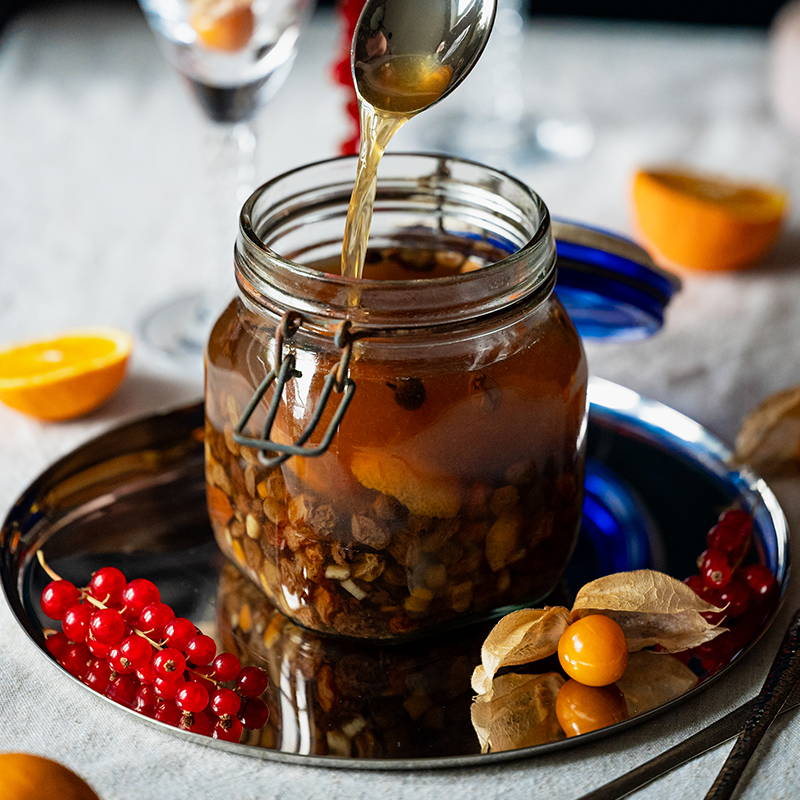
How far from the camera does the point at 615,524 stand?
890mm

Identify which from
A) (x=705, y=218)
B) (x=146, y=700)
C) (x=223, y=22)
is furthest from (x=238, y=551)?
(x=705, y=218)

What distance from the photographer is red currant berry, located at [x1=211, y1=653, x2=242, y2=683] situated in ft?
2.35

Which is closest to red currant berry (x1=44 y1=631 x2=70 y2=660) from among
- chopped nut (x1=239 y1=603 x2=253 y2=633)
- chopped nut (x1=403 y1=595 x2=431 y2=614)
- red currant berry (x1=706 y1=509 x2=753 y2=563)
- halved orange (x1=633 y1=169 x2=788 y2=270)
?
chopped nut (x1=239 y1=603 x2=253 y2=633)

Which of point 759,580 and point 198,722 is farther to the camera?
point 759,580

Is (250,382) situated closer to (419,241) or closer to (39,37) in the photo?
(419,241)

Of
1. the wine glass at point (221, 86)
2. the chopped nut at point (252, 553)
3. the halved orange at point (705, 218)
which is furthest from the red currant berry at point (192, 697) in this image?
the halved orange at point (705, 218)

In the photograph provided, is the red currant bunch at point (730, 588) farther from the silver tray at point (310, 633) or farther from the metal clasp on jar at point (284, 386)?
the metal clasp on jar at point (284, 386)

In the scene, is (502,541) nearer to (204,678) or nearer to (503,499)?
(503,499)

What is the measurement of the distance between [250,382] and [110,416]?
1.16 feet

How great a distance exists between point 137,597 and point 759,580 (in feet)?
1.26

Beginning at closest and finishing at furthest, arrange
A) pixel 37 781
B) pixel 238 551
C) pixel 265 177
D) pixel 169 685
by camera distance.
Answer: pixel 37 781
pixel 169 685
pixel 238 551
pixel 265 177

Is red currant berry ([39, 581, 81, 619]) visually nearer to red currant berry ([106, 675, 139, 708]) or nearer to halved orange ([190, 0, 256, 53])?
red currant berry ([106, 675, 139, 708])

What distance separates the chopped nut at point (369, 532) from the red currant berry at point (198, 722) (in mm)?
128

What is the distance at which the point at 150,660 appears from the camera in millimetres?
719
